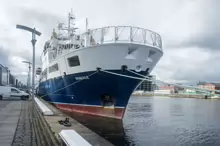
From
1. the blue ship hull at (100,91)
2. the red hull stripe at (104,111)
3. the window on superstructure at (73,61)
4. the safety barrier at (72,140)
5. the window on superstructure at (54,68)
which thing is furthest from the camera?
the window on superstructure at (54,68)

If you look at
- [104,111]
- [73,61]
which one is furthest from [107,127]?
[73,61]

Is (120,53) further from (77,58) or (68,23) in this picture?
(68,23)

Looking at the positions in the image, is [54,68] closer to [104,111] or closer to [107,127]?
[104,111]

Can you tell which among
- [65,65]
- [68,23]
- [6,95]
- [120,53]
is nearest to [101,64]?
[120,53]

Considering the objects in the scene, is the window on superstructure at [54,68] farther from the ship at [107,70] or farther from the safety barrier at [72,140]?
the safety barrier at [72,140]

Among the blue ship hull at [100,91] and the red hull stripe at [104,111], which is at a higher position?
the blue ship hull at [100,91]

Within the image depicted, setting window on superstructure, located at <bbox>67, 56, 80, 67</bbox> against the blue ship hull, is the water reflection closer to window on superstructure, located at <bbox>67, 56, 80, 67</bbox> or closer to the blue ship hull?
the blue ship hull

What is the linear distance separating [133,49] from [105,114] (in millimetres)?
5130

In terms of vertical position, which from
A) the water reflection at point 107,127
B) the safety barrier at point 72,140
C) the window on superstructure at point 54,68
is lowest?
the water reflection at point 107,127

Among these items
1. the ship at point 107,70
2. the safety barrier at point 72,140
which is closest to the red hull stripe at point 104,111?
the ship at point 107,70

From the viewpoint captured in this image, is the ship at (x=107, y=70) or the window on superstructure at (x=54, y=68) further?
the window on superstructure at (x=54, y=68)

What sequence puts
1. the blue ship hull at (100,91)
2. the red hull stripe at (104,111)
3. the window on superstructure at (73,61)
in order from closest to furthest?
the blue ship hull at (100,91) → the red hull stripe at (104,111) → the window on superstructure at (73,61)

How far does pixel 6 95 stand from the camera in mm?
39312

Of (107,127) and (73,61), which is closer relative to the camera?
(107,127)
